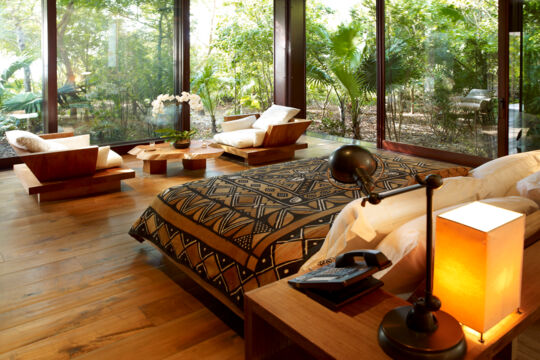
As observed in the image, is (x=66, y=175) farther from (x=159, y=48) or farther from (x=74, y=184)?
(x=159, y=48)

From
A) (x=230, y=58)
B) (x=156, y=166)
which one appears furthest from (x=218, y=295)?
(x=230, y=58)

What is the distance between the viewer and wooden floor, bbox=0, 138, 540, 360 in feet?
7.64

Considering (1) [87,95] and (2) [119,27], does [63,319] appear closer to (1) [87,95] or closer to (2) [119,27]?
(1) [87,95]

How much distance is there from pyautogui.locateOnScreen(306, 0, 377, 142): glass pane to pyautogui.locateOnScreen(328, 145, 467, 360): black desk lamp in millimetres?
6263

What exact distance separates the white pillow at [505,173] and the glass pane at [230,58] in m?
5.86

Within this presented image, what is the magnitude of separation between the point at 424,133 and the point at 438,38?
1.21 meters

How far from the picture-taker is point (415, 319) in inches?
50.7

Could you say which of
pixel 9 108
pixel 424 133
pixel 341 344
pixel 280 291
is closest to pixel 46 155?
pixel 9 108

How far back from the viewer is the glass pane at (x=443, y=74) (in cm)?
588

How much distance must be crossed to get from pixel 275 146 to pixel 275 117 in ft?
1.68

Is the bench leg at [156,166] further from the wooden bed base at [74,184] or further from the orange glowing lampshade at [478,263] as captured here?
the orange glowing lampshade at [478,263]

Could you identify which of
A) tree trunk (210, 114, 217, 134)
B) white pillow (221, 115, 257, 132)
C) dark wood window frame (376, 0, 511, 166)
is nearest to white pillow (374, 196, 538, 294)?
dark wood window frame (376, 0, 511, 166)

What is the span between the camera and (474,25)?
5918 millimetres

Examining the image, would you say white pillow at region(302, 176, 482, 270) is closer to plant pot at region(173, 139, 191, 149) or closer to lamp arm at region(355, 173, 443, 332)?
lamp arm at region(355, 173, 443, 332)
